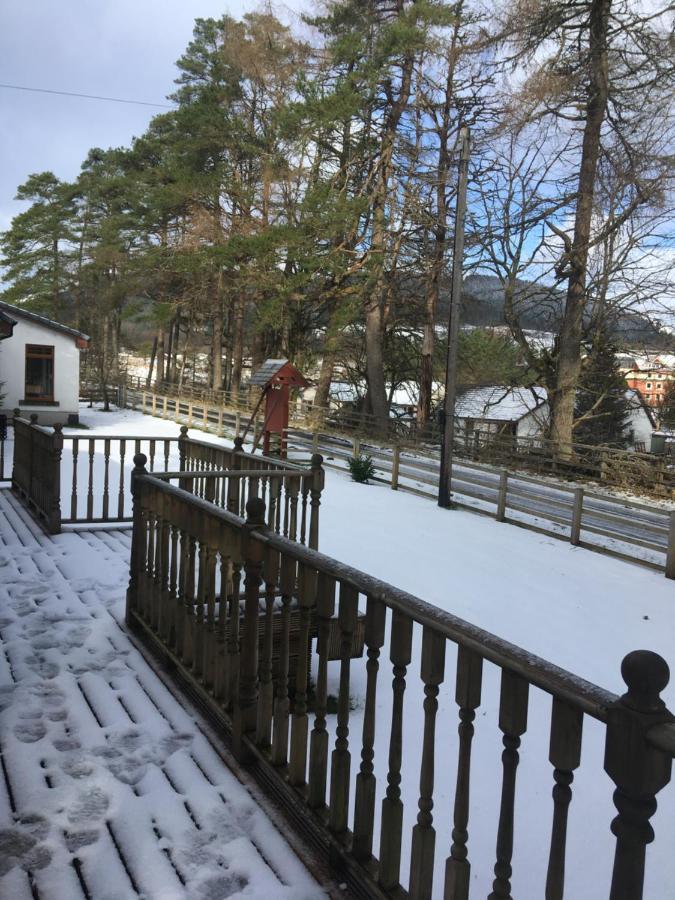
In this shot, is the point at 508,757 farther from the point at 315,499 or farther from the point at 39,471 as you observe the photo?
the point at 39,471

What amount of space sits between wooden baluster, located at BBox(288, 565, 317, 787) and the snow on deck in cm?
20

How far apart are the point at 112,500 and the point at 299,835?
25.9 ft

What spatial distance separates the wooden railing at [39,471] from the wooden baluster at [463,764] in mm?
5329

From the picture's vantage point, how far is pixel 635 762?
1.16m

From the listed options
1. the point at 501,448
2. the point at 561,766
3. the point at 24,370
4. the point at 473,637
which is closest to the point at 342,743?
the point at 473,637

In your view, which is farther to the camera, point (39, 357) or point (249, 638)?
point (39, 357)

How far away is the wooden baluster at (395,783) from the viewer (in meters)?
1.75

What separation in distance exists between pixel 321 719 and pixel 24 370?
21.9 metres

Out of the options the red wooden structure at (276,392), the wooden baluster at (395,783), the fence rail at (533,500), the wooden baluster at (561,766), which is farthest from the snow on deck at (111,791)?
the red wooden structure at (276,392)

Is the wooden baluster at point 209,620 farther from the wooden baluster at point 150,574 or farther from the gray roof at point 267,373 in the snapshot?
the gray roof at point 267,373

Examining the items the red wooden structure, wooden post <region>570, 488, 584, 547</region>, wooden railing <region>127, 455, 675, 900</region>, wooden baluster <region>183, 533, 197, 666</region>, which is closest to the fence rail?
wooden post <region>570, 488, 584, 547</region>

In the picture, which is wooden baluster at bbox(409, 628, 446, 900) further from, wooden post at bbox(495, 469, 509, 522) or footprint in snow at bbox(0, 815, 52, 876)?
wooden post at bbox(495, 469, 509, 522)

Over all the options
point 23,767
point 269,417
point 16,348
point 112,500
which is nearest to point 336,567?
point 23,767

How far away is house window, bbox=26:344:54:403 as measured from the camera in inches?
848
